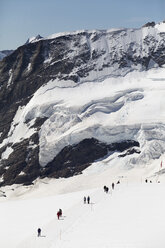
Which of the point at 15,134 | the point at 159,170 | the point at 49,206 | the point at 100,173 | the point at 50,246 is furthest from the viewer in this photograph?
the point at 15,134

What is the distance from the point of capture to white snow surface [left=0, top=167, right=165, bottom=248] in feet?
153

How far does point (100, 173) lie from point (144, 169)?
15636 mm

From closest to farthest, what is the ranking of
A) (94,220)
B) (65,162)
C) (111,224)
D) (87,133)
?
(111,224)
(94,220)
(65,162)
(87,133)

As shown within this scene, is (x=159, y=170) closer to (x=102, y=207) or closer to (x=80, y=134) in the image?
(x=80, y=134)

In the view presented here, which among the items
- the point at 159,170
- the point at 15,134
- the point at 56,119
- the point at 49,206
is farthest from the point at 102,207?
the point at 15,134

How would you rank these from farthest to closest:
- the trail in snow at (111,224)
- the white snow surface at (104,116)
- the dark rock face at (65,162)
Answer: the dark rock face at (65,162) → the white snow surface at (104,116) → the trail in snow at (111,224)

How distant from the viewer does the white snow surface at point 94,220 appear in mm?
46688

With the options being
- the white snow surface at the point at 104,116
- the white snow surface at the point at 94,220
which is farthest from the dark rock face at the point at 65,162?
the white snow surface at the point at 94,220

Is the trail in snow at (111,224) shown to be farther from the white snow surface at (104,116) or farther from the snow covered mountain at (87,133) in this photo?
the white snow surface at (104,116)

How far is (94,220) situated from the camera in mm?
→ 56625

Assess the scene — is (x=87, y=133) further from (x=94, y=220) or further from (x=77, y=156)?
(x=94, y=220)

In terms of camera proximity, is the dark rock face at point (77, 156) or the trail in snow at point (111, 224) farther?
the dark rock face at point (77, 156)

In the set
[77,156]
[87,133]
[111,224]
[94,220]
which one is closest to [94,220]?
[94,220]

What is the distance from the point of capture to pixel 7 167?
17675 centimetres
